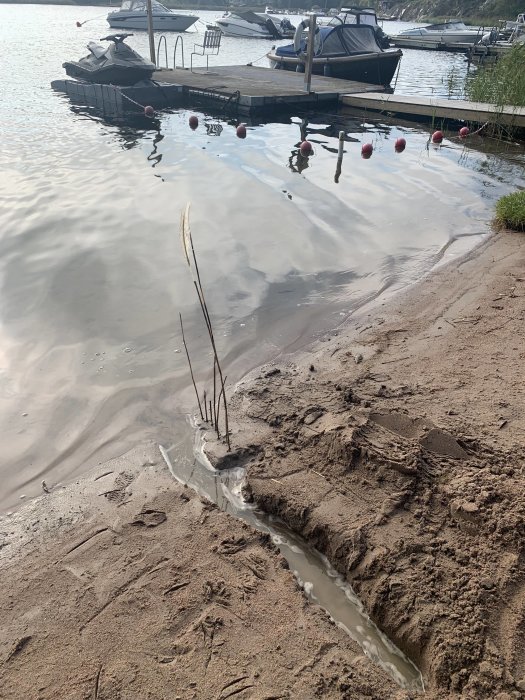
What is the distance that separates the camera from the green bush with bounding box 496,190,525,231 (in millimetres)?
8249

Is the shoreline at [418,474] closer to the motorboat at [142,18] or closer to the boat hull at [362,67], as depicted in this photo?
the boat hull at [362,67]

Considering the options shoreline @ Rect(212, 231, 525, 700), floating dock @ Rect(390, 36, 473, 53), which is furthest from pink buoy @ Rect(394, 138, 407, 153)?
floating dock @ Rect(390, 36, 473, 53)

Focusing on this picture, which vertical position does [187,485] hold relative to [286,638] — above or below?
below

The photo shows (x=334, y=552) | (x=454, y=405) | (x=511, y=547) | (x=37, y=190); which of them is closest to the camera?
(x=511, y=547)

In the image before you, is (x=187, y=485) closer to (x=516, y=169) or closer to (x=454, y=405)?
(x=454, y=405)

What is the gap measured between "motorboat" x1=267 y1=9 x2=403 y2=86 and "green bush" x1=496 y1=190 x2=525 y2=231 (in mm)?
18078

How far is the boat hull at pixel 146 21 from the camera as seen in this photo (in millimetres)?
45609

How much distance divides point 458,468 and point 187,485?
1895mm

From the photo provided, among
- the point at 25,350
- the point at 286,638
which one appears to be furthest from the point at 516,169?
the point at 286,638

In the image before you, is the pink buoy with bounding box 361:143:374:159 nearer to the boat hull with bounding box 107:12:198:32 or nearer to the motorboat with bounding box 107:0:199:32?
the motorboat with bounding box 107:0:199:32

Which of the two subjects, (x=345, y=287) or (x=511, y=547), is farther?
(x=345, y=287)

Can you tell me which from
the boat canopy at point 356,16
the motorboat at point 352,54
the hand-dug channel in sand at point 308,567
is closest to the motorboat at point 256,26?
the boat canopy at point 356,16

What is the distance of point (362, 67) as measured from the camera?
23.9 meters

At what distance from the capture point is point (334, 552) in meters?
3.20
